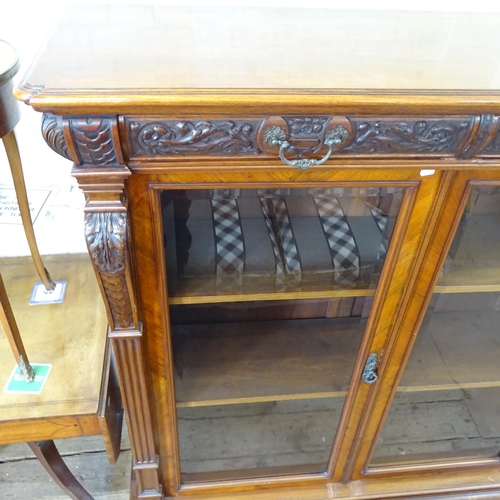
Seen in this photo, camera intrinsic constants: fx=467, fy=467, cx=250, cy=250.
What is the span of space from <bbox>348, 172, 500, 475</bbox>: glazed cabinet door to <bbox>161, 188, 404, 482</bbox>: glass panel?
0.08 metres

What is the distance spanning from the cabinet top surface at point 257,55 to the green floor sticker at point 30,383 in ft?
1.83

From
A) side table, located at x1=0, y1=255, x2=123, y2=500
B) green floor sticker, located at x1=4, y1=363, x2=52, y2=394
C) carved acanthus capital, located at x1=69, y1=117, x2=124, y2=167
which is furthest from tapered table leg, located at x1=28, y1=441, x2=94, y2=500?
carved acanthus capital, located at x1=69, y1=117, x2=124, y2=167

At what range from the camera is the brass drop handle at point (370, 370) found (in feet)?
2.46

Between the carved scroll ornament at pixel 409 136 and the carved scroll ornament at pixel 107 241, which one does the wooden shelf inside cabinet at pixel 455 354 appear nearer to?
the carved scroll ornament at pixel 409 136

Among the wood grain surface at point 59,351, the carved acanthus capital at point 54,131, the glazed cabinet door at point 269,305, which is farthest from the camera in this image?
the wood grain surface at point 59,351

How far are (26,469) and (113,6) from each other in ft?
3.30

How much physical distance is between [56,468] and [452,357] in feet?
2.61

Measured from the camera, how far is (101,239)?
1.62 feet

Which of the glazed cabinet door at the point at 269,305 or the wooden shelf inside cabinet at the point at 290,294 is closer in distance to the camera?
the glazed cabinet door at the point at 269,305

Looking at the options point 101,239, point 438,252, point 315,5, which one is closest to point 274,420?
point 438,252

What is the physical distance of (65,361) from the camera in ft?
2.78

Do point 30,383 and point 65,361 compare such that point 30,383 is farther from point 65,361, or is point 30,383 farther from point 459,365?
point 459,365

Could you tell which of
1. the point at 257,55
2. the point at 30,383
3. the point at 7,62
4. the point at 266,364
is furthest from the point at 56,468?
the point at 257,55

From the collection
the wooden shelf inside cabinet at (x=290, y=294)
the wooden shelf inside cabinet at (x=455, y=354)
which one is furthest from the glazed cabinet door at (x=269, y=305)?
the wooden shelf inside cabinet at (x=455, y=354)
